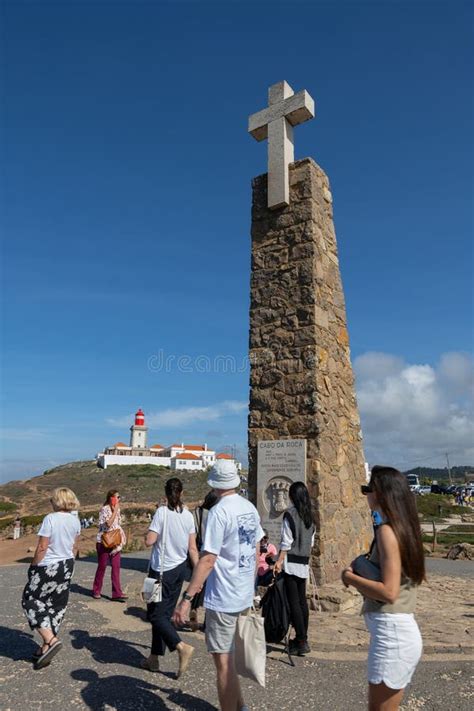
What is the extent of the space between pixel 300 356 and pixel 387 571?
16.9 feet

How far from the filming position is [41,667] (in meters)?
4.35

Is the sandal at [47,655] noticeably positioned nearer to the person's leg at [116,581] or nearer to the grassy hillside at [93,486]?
the person's leg at [116,581]

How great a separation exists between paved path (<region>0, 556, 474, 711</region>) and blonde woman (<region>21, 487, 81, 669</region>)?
31 cm

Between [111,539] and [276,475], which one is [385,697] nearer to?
[276,475]

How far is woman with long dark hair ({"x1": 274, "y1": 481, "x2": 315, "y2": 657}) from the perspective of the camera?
4.71 m

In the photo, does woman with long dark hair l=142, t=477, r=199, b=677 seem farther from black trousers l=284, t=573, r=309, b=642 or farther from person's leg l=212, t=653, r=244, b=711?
person's leg l=212, t=653, r=244, b=711

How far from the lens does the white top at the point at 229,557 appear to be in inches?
125

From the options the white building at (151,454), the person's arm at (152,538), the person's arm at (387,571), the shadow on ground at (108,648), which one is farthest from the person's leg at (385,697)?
the white building at (151,454)

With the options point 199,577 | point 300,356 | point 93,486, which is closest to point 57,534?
point 199,577

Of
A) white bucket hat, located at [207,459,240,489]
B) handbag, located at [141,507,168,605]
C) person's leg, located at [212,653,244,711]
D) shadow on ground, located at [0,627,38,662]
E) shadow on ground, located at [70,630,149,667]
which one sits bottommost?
shadow on ground, located at [0,627,38,662]

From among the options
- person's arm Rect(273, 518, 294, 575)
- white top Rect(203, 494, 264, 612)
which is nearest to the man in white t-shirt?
white top Rect(203, 494, 264, 612)

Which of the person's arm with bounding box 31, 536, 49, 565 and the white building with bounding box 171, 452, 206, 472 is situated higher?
the white building with bounding box 171, 452, 206, 472

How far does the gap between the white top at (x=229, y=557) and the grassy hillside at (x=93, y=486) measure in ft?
118

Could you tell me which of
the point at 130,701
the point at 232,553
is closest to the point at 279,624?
the point at 130,701
